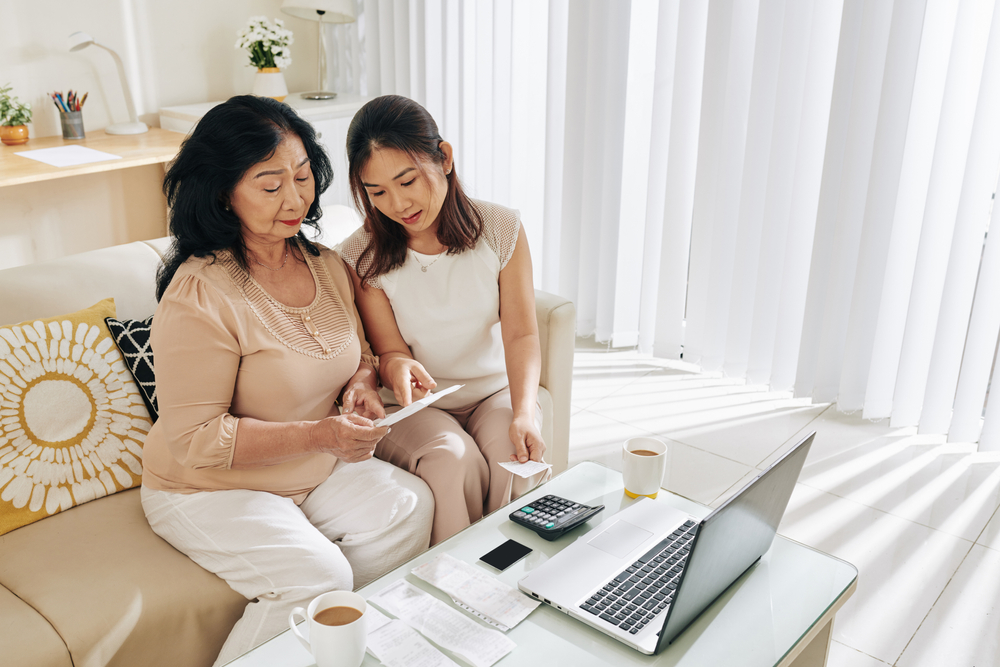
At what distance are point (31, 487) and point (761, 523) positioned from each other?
49.4 inches

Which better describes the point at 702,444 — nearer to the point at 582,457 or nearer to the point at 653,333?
the point at 582,457

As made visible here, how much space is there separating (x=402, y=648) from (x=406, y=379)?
0.60 m

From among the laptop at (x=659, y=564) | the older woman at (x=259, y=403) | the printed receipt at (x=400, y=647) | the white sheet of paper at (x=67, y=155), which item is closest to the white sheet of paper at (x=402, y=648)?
the printed receipt at (x=400, y=647)

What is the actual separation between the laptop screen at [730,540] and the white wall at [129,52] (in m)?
2.95

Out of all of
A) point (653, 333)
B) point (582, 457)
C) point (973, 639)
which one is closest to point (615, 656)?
point (973, 639)

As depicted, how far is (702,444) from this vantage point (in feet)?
8.10

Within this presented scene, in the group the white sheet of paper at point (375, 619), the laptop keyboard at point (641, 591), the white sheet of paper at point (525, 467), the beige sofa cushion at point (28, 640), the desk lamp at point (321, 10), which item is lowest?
the beige sofa cushion at point (28, 640)

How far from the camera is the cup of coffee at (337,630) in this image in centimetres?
97

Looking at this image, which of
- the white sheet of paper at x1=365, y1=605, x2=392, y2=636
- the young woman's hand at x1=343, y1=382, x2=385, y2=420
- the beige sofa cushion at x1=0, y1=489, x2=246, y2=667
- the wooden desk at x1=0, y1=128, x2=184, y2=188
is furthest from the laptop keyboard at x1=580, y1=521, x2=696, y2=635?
the wooden desk at x1=0, y1=128, x2=184, y2=188

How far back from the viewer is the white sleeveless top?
1720 mm

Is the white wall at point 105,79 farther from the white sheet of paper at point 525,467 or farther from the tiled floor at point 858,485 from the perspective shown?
the white sheet of paper at point 525,467

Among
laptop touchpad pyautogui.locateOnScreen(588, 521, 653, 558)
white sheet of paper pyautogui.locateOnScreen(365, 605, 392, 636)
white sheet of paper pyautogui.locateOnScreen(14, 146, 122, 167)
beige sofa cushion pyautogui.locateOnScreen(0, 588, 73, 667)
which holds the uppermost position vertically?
white sheet of paper pyautogui.locateOnScreen(14, 146, 122, 167)

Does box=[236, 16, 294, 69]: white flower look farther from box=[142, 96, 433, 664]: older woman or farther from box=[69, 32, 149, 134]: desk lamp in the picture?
box=[142, 96, 433, 664]: older woman

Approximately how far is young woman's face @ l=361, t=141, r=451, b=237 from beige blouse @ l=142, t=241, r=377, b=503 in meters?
0.20
